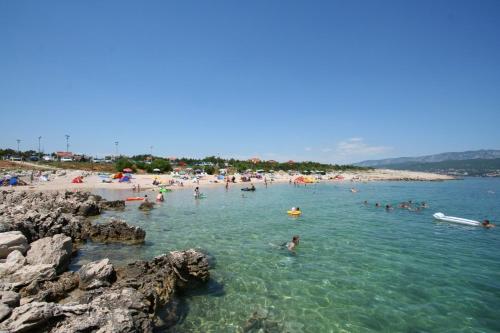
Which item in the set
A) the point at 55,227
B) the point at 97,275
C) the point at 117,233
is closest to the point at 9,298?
the point at 97,275

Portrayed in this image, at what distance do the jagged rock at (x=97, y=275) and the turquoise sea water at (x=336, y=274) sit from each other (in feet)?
8.94

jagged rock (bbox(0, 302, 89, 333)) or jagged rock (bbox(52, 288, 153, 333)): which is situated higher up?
jagged rock (bbox(0, 302, 89, 333))

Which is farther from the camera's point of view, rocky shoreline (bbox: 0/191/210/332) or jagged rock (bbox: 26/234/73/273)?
jagged rock (bbox: 26/234/73/273)

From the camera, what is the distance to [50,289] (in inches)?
330

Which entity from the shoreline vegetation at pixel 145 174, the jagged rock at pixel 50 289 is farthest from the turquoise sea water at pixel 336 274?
the shoreline vegetation at pixel 145 174

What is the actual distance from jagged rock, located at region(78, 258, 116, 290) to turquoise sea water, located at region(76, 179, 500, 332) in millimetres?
2726

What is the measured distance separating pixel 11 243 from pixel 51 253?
4.87 ft

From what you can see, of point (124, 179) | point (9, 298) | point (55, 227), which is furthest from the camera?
point (124, 179)

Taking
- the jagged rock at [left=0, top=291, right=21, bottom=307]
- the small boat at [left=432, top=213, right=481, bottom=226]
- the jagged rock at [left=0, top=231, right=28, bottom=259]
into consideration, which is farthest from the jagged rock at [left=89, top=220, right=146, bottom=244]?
the small boat at [left=432, top=213, right=481, bottom=226]

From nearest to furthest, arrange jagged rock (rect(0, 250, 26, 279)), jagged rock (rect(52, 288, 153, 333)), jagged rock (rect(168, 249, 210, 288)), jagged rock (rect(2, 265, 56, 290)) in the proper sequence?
1. jagged rock (rect(52, 288, 153, 333))
2. jagged rock (rect(2, 265, 56, 290))
3. jagged rock (rect(0, 250, 26, 279))
4. jagged rock (rect(168, 249, 210, 288))

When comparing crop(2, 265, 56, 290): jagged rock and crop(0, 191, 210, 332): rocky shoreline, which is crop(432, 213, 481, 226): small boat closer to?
crop(0, 191, 210, 332): rocky shoreline

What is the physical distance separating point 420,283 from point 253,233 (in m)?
10.4

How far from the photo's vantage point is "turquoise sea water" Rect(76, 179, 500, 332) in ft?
28.6

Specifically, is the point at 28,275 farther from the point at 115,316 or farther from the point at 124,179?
the point at 124,179
